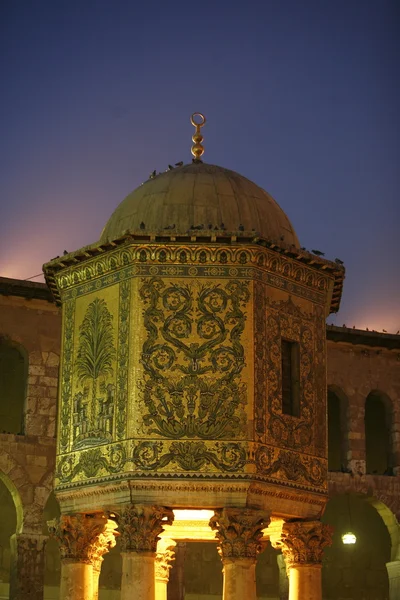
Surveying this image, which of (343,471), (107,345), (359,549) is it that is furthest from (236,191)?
(359,549)

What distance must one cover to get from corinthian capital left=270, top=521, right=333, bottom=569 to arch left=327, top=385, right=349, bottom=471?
11.3 metres

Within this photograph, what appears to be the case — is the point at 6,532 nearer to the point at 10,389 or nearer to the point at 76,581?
the point at 10,389

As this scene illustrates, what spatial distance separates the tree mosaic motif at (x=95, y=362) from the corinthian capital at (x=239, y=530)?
6.27ft

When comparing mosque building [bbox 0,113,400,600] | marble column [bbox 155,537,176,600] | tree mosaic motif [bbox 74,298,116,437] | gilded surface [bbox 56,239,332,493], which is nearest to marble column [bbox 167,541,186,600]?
marble column [bbox 155,537,176,600]

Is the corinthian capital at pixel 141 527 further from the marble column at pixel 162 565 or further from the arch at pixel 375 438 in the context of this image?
the arch at pixel 375 438

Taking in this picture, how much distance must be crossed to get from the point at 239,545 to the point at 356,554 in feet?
52.8

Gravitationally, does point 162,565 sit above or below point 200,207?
below

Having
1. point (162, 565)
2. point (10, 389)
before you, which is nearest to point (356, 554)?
point (10, 389)

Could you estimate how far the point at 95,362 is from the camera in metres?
16.2

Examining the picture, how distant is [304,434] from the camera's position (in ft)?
53.1

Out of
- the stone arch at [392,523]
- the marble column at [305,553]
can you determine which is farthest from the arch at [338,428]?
the marble column at [305,553]

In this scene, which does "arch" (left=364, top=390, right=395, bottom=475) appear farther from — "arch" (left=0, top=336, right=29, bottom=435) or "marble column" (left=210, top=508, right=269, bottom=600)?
"marble column" (left=210, top=508, right=269, bottom=600)

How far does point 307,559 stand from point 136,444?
2795mm

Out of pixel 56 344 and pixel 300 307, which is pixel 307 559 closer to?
pixel 300 307
